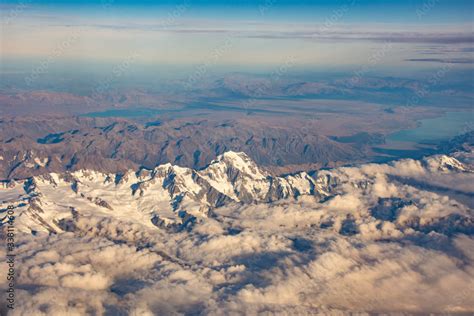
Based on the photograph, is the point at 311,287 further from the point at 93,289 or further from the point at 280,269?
the point at 93,289

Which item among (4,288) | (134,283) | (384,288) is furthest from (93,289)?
(384,288)

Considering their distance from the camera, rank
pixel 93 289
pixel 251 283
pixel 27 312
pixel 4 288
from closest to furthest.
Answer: pixel 27 312, pixel 4 288, pixel 93 289, pixel 251 283

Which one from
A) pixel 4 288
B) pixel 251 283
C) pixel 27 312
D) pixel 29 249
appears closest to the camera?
pixel 27 312

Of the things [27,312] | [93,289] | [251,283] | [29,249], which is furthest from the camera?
[29,249]

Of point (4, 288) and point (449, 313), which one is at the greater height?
point (4, 288)

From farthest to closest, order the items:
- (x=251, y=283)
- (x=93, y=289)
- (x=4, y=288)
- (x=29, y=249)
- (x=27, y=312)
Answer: (x=29, y=249), (x=251, y=283), (x=93, y=289), (x=4, y=288), (x=27, y=312)

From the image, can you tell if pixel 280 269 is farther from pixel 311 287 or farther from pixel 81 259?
pixel 81 259

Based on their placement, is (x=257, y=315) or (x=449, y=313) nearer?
(x=257, y=315)

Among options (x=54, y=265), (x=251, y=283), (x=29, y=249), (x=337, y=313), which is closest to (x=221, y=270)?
(x=251, y=283)

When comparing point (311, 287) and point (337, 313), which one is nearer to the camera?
point (337, 313)
